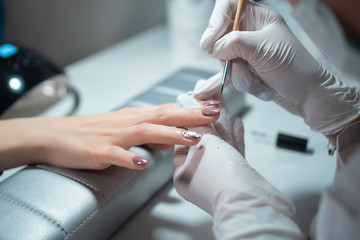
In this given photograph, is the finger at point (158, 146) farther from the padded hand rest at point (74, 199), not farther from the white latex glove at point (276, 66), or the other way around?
the white latex glove at point (276, 66)

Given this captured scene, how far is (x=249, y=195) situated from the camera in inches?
18.4

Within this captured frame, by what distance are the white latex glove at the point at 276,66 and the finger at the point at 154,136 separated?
0.17 meters

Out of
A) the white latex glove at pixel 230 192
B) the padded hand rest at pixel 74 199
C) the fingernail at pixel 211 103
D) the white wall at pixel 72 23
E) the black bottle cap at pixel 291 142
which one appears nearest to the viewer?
the white latex glove at pixel 230 192

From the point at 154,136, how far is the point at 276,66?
303 millimetres

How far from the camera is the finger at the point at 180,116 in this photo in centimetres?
64

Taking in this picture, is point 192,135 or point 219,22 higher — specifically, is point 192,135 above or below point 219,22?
below

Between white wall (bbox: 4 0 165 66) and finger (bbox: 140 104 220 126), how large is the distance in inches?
43.0

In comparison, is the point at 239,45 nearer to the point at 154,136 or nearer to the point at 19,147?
the point at 154,136

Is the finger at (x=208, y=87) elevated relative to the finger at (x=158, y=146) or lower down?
elevated

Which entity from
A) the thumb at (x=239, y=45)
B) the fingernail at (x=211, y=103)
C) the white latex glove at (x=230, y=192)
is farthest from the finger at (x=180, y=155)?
the thumb at (x=239, y=45)

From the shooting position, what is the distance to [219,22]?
26.1 inches

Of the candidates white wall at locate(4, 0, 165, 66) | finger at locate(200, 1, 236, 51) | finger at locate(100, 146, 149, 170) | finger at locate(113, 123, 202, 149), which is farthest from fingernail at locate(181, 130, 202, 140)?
white wall at locate(4, 0, 165, 66)

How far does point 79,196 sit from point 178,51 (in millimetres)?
1098

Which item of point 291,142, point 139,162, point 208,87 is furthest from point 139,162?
point 291,142
